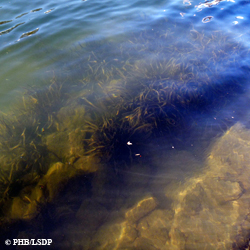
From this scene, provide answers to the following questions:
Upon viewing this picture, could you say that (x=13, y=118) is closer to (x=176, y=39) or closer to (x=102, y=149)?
(x=102, y=149)

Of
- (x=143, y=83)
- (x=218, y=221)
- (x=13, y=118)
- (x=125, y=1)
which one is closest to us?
(x=218, y=221)

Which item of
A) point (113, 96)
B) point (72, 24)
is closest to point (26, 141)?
point (113, 96)

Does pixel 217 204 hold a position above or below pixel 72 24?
below

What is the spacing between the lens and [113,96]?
4.01 meters

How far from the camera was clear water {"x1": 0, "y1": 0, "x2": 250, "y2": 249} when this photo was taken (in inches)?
95.9

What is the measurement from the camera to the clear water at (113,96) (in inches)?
95.9

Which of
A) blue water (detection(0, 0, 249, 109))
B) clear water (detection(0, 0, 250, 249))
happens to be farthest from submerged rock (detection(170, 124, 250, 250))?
blue water (detection(0, 0, 249, 109))

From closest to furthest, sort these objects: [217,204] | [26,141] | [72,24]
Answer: [217,204], [26,141], [72,24]

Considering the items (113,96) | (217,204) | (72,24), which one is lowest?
(217,204)

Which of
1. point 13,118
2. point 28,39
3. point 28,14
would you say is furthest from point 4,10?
point 13,118

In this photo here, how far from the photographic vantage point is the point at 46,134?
3.34 metres

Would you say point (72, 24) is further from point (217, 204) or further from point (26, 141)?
point (217, 204)

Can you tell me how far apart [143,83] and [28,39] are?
4.26 meters

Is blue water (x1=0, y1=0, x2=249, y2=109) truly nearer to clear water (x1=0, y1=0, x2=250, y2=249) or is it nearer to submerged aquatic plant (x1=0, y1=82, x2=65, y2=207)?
clear water (x1=0, y1=0, x2=250, y2=249)
